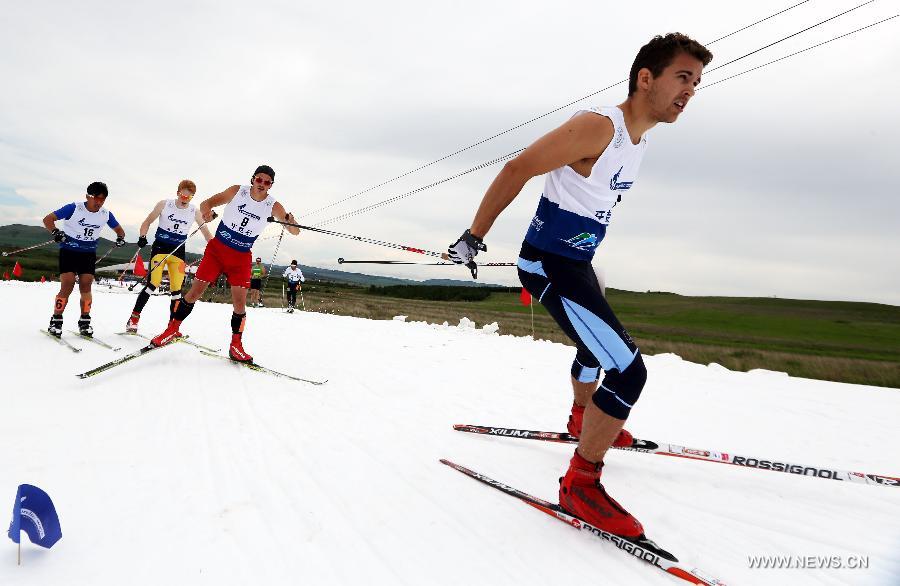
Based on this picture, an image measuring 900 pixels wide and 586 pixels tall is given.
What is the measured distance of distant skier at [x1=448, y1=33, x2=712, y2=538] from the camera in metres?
2.59

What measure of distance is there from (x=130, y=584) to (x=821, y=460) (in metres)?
5.29

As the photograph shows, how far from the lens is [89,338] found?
7.77 metres

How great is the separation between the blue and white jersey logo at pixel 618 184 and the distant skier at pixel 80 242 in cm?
874

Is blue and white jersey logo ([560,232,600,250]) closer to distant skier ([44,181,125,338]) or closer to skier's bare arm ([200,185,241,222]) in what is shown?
skier's bare arm ([200,185,241,222])

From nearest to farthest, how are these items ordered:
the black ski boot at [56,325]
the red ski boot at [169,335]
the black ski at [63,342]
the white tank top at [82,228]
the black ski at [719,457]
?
the black ski at [719,457]
the red ski boot at [169,335]
the black ski at [63,342]
the black ski boot at [56,325]
the white tank top at [82,228]

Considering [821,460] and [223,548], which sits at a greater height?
[821,460]

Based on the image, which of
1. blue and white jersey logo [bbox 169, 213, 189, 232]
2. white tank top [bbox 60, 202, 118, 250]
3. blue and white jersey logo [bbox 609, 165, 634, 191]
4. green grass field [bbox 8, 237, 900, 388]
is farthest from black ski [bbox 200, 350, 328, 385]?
green grass field [bbox 8, 237, 900, 388]

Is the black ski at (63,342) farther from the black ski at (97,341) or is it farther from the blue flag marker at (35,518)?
the blue flag marker at (35,518)

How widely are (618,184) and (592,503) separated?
1958 mm

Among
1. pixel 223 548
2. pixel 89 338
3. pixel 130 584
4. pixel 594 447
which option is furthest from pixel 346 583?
pixel 89 338

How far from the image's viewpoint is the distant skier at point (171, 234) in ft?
27.3

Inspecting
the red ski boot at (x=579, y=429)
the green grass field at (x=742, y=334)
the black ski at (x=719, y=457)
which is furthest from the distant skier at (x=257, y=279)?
the red ski boot at (x=579, y=429)

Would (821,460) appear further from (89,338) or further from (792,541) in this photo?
(89,338)

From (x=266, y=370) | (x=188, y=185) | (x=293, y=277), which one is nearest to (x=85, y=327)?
(x=188, y=185)
